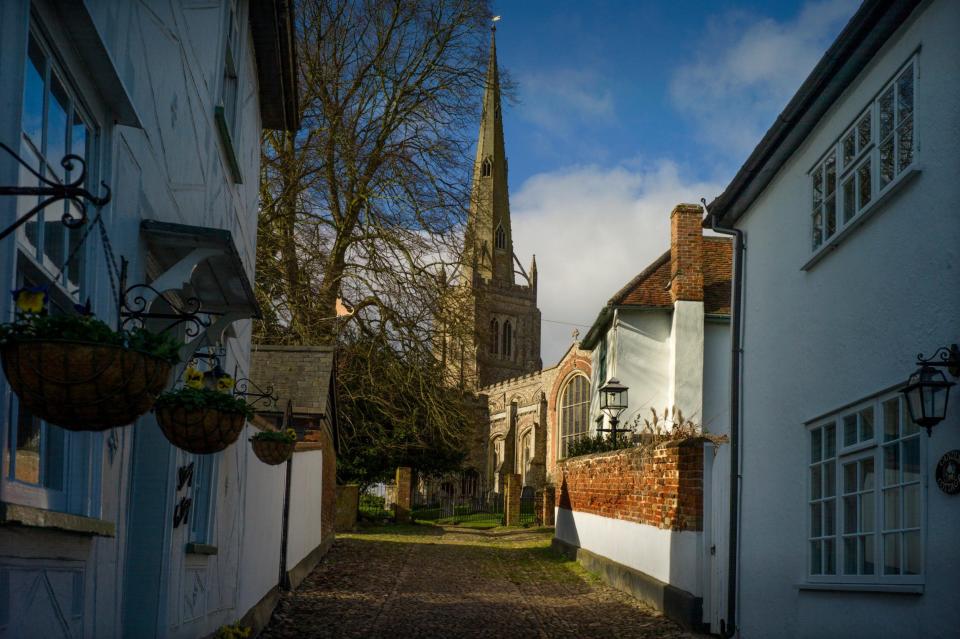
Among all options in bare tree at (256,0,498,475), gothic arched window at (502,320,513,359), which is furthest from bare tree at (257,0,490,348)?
gothic arched window at (502,320,513,359)

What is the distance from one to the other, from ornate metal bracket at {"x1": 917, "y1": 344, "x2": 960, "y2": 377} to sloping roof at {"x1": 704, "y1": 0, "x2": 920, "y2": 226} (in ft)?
8.43

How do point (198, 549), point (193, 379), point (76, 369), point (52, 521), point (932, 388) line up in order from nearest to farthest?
1. point (76, 369)
2. point (52, 521)
3. point (193, 379)
4. point (932, 388)
5. point (198, 549)

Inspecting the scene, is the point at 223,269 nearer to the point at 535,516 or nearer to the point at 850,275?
the point at 850,275

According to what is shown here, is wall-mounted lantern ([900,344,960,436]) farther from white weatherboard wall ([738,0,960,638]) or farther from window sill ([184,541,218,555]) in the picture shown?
window sill ([184,541,218,555])

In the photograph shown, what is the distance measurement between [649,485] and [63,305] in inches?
403

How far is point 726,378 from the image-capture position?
84.0 ft

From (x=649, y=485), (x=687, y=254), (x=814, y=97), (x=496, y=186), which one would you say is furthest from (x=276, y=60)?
(x=496, y=186)

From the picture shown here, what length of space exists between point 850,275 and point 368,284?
622 inches

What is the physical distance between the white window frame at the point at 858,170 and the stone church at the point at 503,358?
14472 millimetres

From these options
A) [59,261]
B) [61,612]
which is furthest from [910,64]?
[61,612]

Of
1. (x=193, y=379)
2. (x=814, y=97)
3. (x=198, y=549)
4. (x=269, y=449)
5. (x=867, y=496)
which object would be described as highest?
(x=814, y=97)

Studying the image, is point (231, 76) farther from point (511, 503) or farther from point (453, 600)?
point (511, 503)

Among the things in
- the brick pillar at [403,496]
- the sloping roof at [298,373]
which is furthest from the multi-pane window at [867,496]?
the brick pillar at [403,496]

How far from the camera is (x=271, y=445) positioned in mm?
10492
